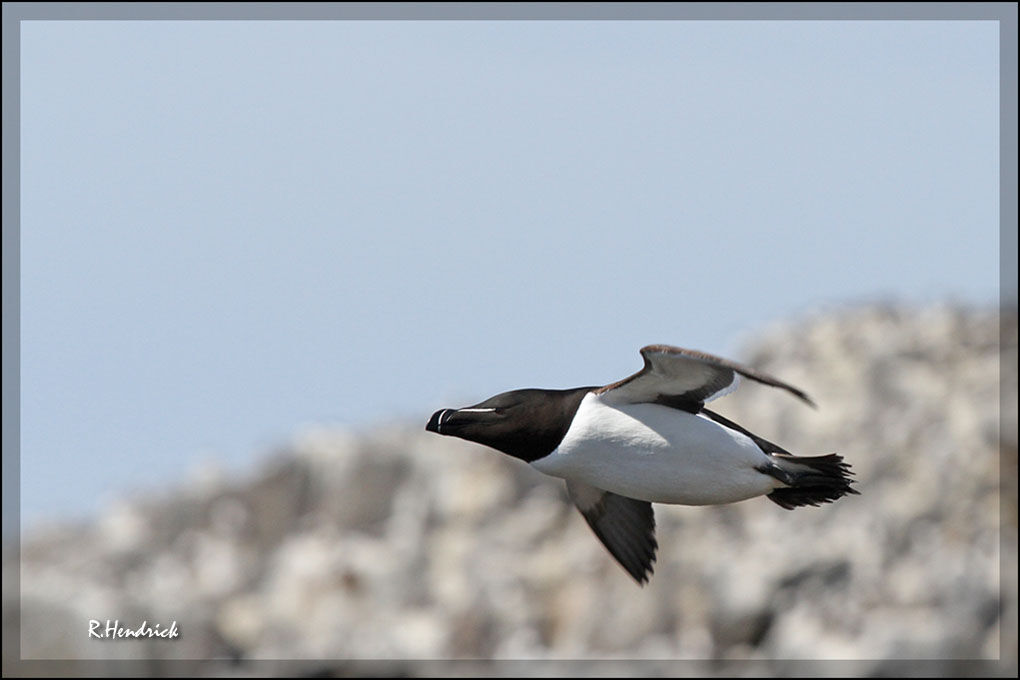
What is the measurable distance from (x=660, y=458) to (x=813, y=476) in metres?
0.98

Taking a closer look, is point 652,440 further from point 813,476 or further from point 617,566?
point 617,566

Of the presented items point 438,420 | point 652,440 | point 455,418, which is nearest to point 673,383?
point 652,440

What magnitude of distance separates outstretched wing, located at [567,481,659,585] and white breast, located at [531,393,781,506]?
1863 millimetres

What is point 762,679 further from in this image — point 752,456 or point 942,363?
point 752,456

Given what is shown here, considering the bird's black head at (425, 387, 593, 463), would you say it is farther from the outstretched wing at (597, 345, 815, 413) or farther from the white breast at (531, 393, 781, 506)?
the outstretched wing at (597, 345, 815, 413)

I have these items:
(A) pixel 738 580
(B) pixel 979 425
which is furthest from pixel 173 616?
(B) pixel 979 425

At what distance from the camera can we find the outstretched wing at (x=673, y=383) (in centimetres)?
920

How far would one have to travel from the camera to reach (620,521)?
11562 mm

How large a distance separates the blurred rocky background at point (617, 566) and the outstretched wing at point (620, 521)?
55.0ft
